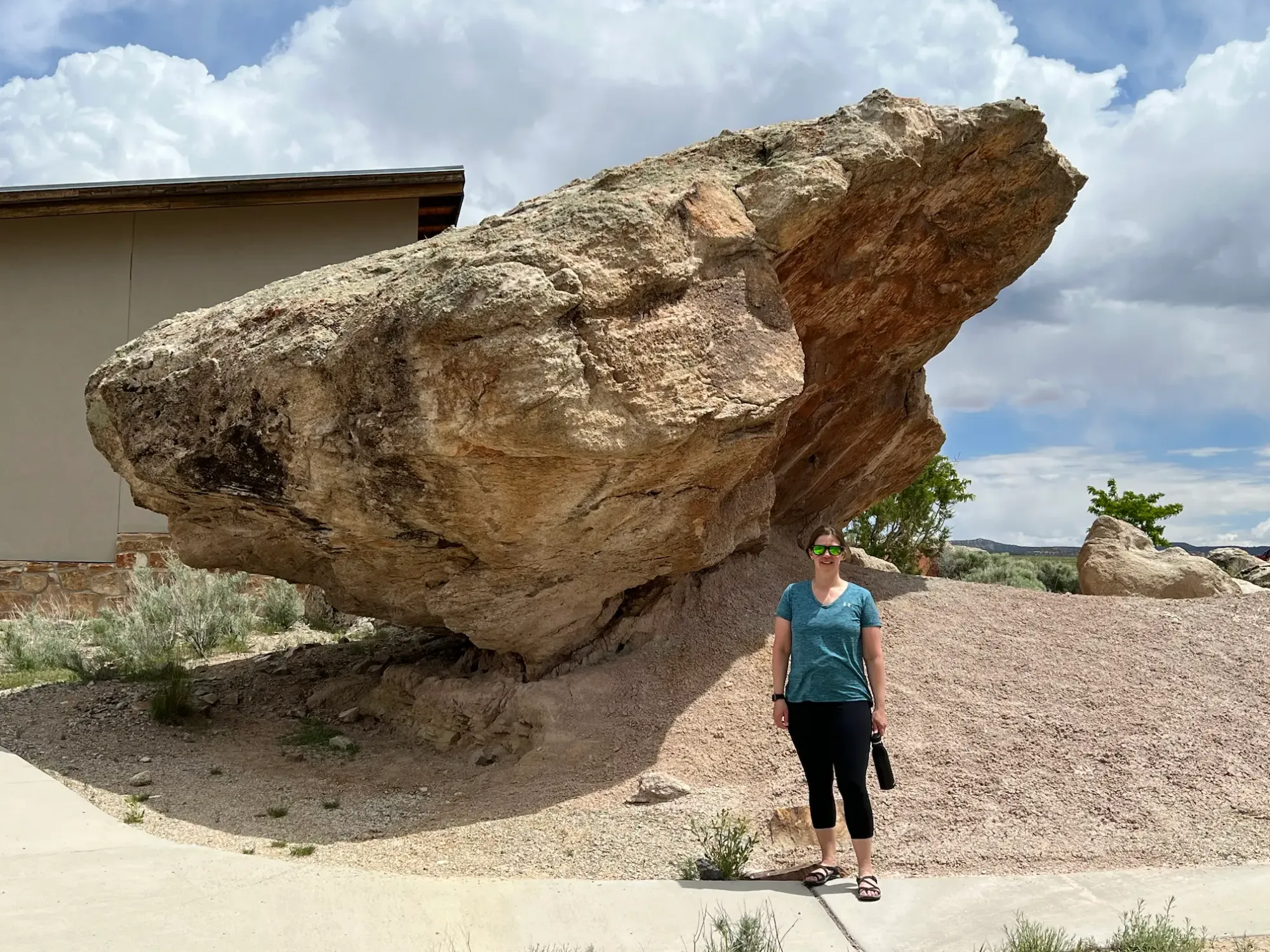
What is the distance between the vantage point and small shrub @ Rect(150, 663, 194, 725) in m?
6.86

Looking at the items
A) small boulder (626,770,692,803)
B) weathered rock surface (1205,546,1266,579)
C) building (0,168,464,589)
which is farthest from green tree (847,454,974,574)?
small boulder (626,770,692,803)

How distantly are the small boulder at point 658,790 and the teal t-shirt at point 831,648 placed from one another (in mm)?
1196

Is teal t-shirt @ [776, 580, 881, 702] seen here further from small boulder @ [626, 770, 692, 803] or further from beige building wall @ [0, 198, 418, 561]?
beige building wall @ [0, 198, 418, 561]

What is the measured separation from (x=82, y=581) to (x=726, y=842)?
10.4 metres

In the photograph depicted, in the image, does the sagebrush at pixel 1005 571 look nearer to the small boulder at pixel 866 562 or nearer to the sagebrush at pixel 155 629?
the small boulder at pixel 866 562

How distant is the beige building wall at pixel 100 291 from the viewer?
490 inches

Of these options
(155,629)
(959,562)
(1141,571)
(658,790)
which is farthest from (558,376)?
(959,562)

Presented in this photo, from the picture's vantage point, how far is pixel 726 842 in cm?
431

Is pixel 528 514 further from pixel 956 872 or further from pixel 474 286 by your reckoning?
pixel 956 872

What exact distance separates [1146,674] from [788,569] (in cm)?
236

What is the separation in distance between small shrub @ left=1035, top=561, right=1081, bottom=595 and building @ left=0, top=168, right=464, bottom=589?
424 inches

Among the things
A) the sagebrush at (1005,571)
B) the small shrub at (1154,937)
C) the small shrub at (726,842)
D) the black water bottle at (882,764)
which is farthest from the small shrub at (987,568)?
the small shrub at (1154,937)

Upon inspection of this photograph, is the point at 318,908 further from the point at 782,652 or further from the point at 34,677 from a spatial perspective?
the point at 34,677

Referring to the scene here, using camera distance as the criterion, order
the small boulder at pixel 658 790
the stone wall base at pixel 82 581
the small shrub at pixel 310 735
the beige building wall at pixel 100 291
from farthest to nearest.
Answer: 1. the beige building wall at pixel 100 291
2. the stone wall base at pixel 82 581
3. the small shrub at pixel 310 735
4. the small boulder at pixel 658 790
